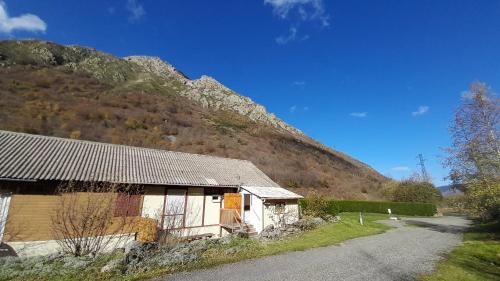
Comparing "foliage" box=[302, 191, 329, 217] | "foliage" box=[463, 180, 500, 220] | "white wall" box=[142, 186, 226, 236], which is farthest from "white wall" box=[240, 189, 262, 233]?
"foliage" box=[463, 180, 500, 220]

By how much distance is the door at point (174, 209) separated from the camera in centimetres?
1652

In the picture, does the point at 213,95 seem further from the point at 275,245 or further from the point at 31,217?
the point at 275,245

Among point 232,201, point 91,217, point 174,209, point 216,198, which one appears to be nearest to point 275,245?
point 232,201

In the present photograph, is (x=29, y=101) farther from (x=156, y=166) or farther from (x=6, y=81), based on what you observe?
(x=156, y=166)

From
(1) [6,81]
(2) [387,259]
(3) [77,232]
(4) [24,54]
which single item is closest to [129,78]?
(4) [24,54]

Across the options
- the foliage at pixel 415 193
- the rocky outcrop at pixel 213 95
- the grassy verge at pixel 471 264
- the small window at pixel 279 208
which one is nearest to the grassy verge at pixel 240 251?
the small window at pixel 279 208

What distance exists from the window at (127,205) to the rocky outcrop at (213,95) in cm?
6650

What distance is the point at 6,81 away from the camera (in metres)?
44.7

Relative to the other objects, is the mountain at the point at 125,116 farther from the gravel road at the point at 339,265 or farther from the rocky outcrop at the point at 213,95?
the gravel road at the point at 339,265

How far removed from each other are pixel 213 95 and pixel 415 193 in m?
68.2

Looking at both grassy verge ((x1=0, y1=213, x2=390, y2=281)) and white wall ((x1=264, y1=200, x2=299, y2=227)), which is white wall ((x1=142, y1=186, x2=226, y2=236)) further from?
grassy verge ((x1=0, y1=213, x2=390, y2=281))

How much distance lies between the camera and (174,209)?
55.7ft

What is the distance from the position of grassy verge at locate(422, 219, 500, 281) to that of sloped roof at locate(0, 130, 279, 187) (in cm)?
1374

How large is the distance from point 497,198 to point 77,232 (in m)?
22.0
